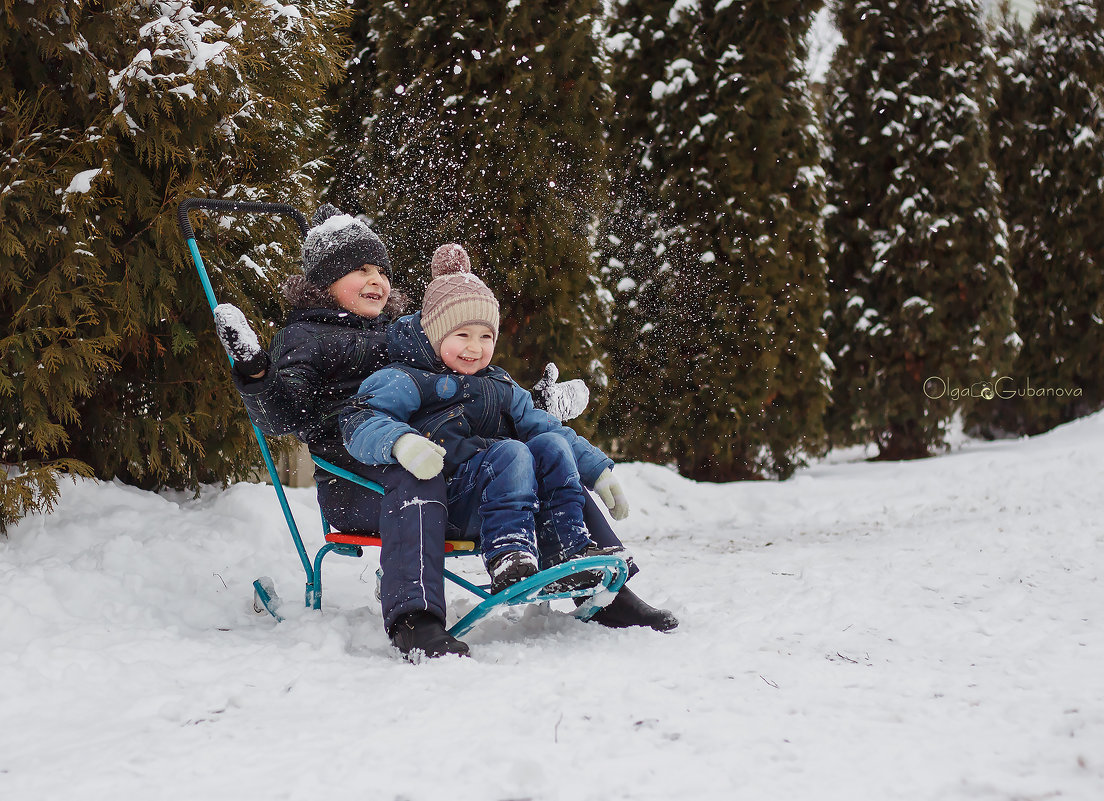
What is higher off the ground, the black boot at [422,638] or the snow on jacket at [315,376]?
the snow on jacket at [315,376]

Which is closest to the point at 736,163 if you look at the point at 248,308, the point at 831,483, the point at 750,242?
the point at 750,242

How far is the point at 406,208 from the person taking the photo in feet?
18.8

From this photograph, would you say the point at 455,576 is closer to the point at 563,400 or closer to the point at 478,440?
the point at 478,440

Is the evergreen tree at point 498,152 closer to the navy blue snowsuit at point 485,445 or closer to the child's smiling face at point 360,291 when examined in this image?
the child's smiling face at point 360,291

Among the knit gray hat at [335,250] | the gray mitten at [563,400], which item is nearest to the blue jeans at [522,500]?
the gray mitten at [563,400]

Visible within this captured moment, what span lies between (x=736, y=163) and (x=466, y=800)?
6441 mm

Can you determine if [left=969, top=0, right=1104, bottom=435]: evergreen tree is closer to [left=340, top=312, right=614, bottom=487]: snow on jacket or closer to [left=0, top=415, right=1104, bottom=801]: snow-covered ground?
[left=0, top=415, right=1104, bottom=801]: snow-covered ground

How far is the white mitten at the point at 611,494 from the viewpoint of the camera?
308 centimetres

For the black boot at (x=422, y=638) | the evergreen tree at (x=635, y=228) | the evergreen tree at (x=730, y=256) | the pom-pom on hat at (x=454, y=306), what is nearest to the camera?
the black boot at (x=422, y=638)

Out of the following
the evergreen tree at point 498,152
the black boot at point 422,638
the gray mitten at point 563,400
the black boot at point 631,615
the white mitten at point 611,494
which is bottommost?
the black boot at point 631,615

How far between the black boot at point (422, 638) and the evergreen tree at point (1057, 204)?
968 centimetres

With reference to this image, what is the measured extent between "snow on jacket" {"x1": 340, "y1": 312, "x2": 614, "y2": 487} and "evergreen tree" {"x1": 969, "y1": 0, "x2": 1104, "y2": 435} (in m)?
8.99

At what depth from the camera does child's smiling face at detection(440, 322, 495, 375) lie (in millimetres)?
3072

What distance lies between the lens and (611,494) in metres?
3.10
